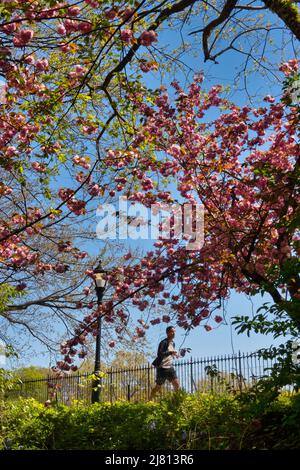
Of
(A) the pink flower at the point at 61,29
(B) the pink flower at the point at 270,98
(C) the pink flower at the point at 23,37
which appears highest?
(B) the pink flower at the point at 270,98

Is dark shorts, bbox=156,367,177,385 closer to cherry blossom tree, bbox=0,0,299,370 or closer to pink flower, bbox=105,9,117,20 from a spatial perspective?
cherry blossom tree, bbox=0,0,299,370

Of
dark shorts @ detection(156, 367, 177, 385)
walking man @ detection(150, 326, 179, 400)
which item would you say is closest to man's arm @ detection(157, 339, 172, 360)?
walking man @ detection(150, 326, 179, 400)

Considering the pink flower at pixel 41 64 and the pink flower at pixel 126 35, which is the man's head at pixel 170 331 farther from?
the pink flower at pixel 126 35

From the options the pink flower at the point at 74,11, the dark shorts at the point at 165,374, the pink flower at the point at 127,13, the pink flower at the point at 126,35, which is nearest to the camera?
the pink flower at the point at 74,11

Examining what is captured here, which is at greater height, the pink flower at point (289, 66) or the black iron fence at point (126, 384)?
the pink flower at point (289, 66)

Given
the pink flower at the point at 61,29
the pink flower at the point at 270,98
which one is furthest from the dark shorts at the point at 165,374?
the pink flower at the point at 61,29

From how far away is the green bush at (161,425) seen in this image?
5902 mm

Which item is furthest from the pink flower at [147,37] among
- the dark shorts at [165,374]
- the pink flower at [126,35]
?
the dark shorts at [165,374]

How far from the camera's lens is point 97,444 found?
9.45 m

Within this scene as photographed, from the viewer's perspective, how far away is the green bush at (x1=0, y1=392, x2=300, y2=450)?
5902 mm

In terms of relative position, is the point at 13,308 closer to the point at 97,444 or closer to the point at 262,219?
the point at 97,444

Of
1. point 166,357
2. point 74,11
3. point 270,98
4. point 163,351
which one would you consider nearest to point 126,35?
point 74,11

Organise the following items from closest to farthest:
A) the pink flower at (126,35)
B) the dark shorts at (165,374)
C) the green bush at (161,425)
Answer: the green bush at (161,425)
the pink flower at (126,35)
the dark shorts at (165,374)

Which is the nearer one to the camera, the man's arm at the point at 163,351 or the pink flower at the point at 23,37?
the pink flower at the point at 23,37
